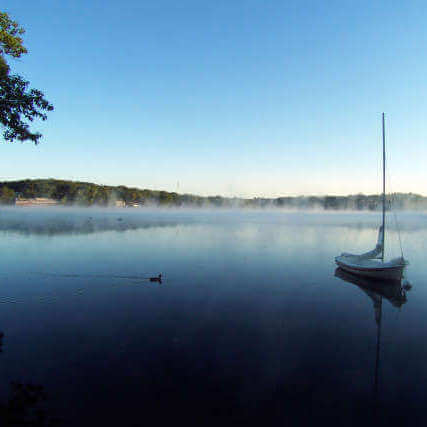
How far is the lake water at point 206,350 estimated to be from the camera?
9281 millimetres

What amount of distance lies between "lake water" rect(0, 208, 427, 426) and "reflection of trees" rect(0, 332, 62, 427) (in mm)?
47

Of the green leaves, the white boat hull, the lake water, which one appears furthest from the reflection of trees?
the white boat hull

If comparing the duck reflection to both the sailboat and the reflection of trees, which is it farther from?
the reflection of trees

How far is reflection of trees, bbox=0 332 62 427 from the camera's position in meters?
8.36

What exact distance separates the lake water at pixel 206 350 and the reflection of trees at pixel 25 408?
5cm

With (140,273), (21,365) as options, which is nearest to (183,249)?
(140,273)

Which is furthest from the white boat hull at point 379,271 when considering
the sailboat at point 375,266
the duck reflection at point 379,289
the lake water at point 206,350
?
the lake water at point 206,350

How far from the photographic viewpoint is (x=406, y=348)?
13.8 metres

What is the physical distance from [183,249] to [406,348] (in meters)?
31.0

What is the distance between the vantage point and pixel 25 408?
29.3 ft

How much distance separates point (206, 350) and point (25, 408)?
23.0 feet

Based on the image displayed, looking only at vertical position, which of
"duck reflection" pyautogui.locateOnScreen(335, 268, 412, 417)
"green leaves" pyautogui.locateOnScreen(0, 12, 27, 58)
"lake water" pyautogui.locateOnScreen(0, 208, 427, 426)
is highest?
"green leaves" pyautogui.locateOnScreen(0, 12, 27, 58)

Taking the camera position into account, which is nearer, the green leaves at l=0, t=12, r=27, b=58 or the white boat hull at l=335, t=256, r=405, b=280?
the green leaves at l=0, t=12, r=27, b=58

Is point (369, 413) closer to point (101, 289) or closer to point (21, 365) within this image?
point (21, 365)
